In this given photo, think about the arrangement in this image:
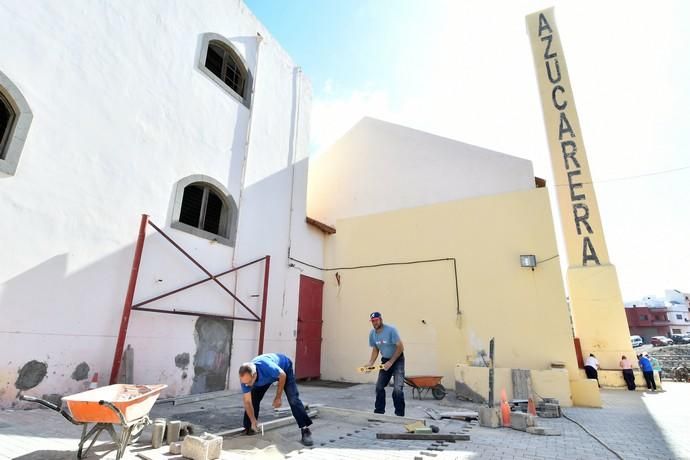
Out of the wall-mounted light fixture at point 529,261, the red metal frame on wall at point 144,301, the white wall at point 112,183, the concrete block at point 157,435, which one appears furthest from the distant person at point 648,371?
the concrete block at point 157,435

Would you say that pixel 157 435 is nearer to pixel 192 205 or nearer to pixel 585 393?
pixel 192 205

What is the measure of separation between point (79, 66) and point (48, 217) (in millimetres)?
2676

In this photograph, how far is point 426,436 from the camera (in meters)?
4.28

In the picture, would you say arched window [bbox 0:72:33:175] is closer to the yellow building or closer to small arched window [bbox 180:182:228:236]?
small arched window [bbox 180:182:228:236]

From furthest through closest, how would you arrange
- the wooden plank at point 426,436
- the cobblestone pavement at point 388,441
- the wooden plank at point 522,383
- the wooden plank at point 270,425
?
the wooden plank at point 522,383
the wooden plank at point 426,436
the wooden plank at point 270,425
the cobblestone pavement at point 388,441

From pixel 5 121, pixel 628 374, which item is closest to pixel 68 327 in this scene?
pixel 5 121

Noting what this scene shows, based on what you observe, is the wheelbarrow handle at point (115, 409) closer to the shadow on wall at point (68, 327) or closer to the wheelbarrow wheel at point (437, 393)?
the shadow on wall at point (68, 327)

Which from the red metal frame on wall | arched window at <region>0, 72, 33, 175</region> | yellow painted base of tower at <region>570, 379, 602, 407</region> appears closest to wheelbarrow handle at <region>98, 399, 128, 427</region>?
the red metal frame on wall

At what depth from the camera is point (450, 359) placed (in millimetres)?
9156

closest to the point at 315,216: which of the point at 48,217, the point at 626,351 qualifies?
the point at 48,217

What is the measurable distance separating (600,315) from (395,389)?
1033 centimetres

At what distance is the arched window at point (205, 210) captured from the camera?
24.0 ft

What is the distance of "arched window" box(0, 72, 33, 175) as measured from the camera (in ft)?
16.4

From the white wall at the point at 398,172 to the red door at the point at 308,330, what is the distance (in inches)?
111
